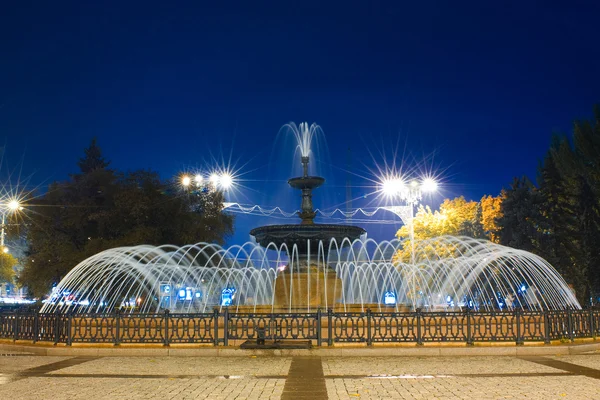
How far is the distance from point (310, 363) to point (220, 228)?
2535 centimetres

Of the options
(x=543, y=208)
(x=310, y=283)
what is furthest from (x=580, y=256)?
(x=310, y=283)

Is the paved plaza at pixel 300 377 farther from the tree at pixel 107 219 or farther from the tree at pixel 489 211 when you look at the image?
the tree at pixel 489 211

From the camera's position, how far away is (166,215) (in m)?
34.1

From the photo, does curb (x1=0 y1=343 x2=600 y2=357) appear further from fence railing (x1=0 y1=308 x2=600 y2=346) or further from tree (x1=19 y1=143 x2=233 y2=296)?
tree (x1=19 y1=143 x2=233 y2=296)

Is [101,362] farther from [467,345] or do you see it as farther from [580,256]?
[580,256]

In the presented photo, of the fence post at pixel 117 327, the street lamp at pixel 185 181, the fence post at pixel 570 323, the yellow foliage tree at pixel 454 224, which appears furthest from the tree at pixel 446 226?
the fence post at pixel 117 327

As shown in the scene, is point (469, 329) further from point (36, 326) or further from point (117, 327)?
point (36, 326)

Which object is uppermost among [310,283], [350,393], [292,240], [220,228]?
[220,228]

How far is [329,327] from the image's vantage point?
14445 mm

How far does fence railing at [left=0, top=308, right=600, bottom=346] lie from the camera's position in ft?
47.9

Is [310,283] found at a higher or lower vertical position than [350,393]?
higher

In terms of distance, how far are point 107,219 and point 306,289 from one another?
14429 millimetres

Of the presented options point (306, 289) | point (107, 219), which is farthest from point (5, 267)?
point (306, 289)

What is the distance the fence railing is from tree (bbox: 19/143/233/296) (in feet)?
52.7
